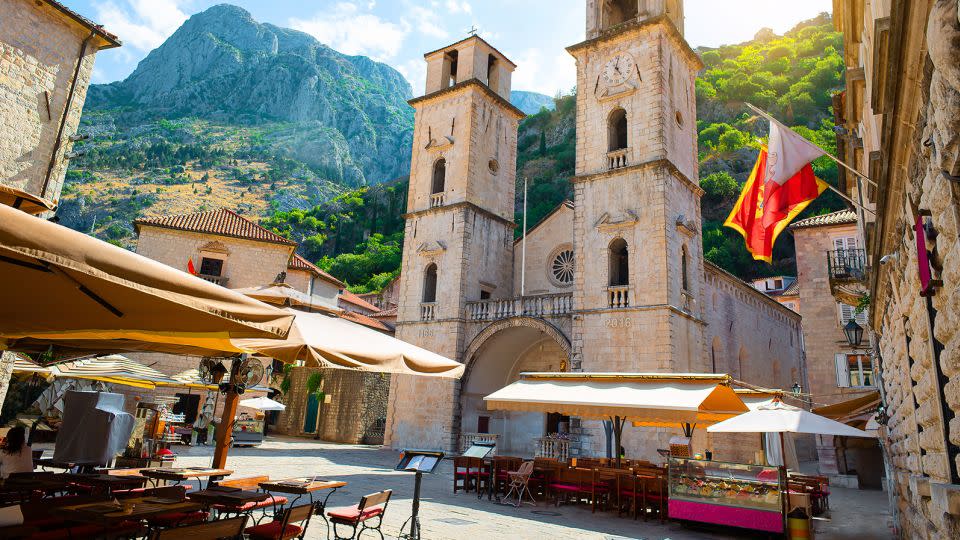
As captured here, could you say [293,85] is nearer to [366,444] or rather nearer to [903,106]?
[366,444]

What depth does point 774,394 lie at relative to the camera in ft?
34.9

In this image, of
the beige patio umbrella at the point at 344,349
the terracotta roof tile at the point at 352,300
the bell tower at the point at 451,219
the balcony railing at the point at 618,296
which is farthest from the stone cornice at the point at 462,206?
the beige patio umbrella at the point at 344,349

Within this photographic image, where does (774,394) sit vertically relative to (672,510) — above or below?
above

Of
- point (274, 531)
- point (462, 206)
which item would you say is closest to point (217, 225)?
point (462, 206)

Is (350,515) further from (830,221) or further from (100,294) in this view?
(830,221)

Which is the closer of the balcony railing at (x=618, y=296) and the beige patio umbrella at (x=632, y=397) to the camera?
the beige patio umbrella at (x=632, y=397)

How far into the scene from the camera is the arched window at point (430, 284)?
24.8 metres

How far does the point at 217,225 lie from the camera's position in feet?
98.3

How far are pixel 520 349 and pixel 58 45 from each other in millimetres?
18778

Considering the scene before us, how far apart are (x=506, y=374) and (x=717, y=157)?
41.6 m

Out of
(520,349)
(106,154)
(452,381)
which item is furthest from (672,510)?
(106,154)

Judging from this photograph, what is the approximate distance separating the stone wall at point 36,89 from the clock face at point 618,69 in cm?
1686

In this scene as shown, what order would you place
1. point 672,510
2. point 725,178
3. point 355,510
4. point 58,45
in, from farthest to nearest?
point 725,178 < point 58,45 < point 672,510 < point 355,510

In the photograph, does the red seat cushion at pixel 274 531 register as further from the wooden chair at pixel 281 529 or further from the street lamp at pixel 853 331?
the street lamp at pixel 853 331
